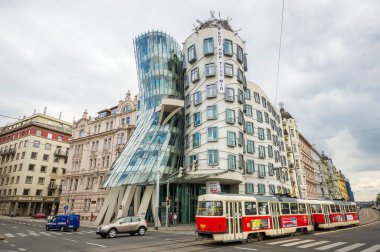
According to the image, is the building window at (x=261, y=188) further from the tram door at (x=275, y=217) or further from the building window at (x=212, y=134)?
the tram door at (x=275, y=217)

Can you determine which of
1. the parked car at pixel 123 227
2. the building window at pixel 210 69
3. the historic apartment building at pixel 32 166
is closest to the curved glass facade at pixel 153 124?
the building window at pixel 210 69

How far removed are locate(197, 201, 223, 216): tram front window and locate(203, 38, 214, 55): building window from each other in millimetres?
25620

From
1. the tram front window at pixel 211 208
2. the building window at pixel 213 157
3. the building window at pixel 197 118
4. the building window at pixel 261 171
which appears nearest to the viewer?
the tram front window at pixel 211 208

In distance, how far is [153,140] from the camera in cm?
3728

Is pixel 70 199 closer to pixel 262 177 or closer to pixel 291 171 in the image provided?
pixel 262 177

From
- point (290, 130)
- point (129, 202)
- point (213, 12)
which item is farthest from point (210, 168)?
point (290, 130)

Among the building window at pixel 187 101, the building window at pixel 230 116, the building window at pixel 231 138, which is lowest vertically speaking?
the building window at pixel 231 138

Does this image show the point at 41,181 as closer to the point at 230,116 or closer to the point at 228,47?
the point at 230,116

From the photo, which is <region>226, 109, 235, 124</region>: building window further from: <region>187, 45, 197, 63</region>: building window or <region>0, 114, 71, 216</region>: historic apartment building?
<region>0, 114, 71, 216</region>: historic apartment building

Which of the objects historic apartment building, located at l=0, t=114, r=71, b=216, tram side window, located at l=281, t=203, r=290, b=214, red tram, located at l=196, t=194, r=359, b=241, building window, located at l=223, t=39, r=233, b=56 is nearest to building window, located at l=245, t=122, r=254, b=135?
building window, located at l=223, t=39, r=233, b=56

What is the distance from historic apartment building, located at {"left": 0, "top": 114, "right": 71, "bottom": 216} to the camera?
64375mm

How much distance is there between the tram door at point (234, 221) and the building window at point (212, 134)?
17.5 metres

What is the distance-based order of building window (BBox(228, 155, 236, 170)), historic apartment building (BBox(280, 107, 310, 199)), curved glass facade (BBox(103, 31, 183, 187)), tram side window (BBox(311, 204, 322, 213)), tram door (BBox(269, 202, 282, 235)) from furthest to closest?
historic apartment building (BBox(280, 107, 310, 199)) < curved glass facade (BBox(103, 31, 183, 187)) < building window (BBox(228, 155, 236, 170)) < tram side window (BBox(311, 204, 322, 213)) < tram door (BBox(269, 202, 282, 235))

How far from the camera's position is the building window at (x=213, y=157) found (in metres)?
33.2
